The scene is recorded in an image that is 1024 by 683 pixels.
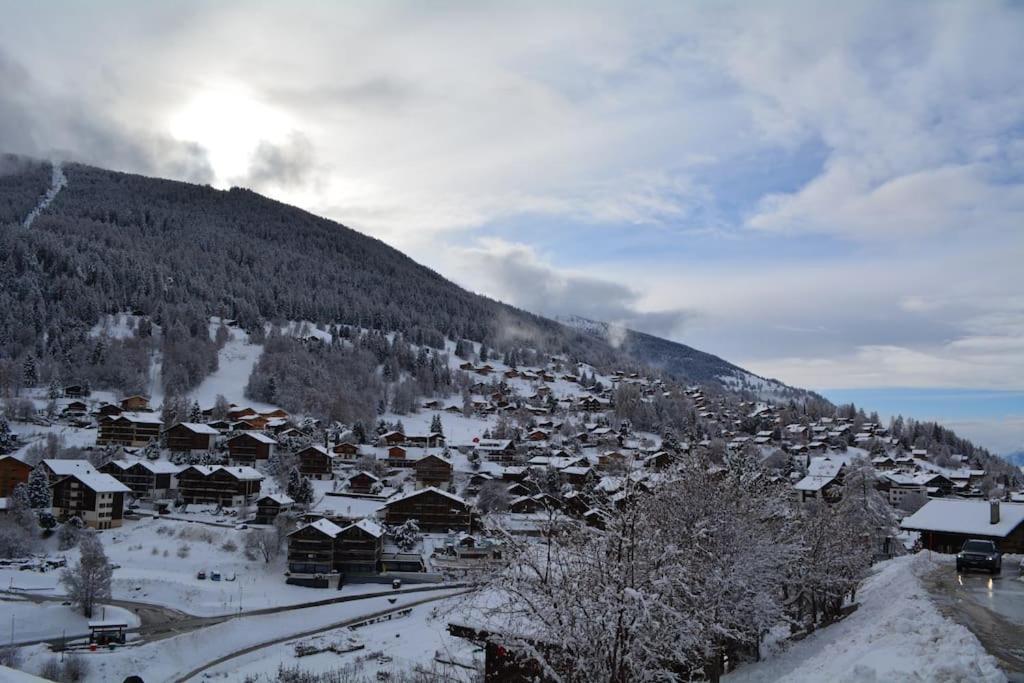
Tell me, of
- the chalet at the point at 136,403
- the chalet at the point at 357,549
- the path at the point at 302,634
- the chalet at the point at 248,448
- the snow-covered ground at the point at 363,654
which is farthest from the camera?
the chalet at the point at 136,403

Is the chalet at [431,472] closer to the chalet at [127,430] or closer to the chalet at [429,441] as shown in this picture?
the chalet at [429,441]

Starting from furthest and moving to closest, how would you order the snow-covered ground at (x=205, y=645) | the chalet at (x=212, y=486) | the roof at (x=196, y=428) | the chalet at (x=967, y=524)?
the roof at (x=196, y=428) < the chalet at (x=212, y=486) < the chalet at (x=967, y=524) < the snow-covered ground at (x=205, y=645)

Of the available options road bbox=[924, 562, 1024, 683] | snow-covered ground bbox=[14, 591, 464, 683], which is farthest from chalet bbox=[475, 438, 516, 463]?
road bbox=[924, 562, 1024, 683]

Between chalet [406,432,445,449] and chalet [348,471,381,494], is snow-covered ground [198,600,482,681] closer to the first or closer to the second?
chalet [348,471,381,494]

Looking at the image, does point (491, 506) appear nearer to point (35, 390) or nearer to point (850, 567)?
point (850, 567)

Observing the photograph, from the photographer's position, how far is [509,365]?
184 m

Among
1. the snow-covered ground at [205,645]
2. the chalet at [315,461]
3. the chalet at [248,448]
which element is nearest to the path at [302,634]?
the snow-covered ground at [205,645]

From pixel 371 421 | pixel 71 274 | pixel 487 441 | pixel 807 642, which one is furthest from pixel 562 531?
pixel 71 274

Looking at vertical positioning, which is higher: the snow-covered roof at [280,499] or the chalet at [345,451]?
the chalet at [345,451]

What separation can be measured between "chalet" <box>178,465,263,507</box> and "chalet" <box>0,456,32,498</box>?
1270cm

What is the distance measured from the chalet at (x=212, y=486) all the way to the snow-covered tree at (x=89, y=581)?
82.3 feet

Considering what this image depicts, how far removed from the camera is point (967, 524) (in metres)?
37.4

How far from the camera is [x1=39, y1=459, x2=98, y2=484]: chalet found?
5947 cm

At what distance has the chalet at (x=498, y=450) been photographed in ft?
308
